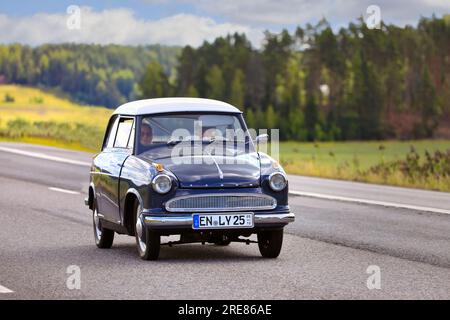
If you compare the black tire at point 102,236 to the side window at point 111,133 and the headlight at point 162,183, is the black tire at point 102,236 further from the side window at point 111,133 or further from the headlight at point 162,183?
the headlight at point 162,183

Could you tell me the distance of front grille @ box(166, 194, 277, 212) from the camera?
1195cm

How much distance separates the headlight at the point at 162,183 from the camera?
39.2 feet

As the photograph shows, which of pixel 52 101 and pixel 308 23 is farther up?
pixel 308 23

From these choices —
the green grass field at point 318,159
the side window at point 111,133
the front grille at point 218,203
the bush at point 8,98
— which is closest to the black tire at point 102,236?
the side window at point 111,133

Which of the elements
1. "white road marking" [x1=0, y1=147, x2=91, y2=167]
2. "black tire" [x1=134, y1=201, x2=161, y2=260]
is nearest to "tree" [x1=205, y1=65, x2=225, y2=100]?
"white road marking" [x1=0, y1=147, x2=91, y2=167]

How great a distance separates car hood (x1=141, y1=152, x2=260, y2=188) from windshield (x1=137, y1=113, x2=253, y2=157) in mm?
536

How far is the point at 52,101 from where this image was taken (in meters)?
124

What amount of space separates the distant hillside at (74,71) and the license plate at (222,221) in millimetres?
110916

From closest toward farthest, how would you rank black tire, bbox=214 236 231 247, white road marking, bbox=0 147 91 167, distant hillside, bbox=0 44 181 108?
black tire, bbox=214 236 231 247, white road marking, bbox=0 147 91 167, distant hillside, bbox=0 44 181 108

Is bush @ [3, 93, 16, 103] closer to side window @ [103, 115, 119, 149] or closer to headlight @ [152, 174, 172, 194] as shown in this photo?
side window @ [103, 115, 119, 149]

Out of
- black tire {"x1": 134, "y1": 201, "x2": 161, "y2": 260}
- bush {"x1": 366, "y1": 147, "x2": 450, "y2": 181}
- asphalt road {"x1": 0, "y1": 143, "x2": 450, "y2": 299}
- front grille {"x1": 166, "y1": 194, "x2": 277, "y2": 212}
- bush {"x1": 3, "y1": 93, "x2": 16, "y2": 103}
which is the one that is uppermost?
front grille {"x1": 166, "y1": 194, "x2": 277, "y2": 212}

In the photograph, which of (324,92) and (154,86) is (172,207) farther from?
(154,86)

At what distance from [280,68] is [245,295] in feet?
403
